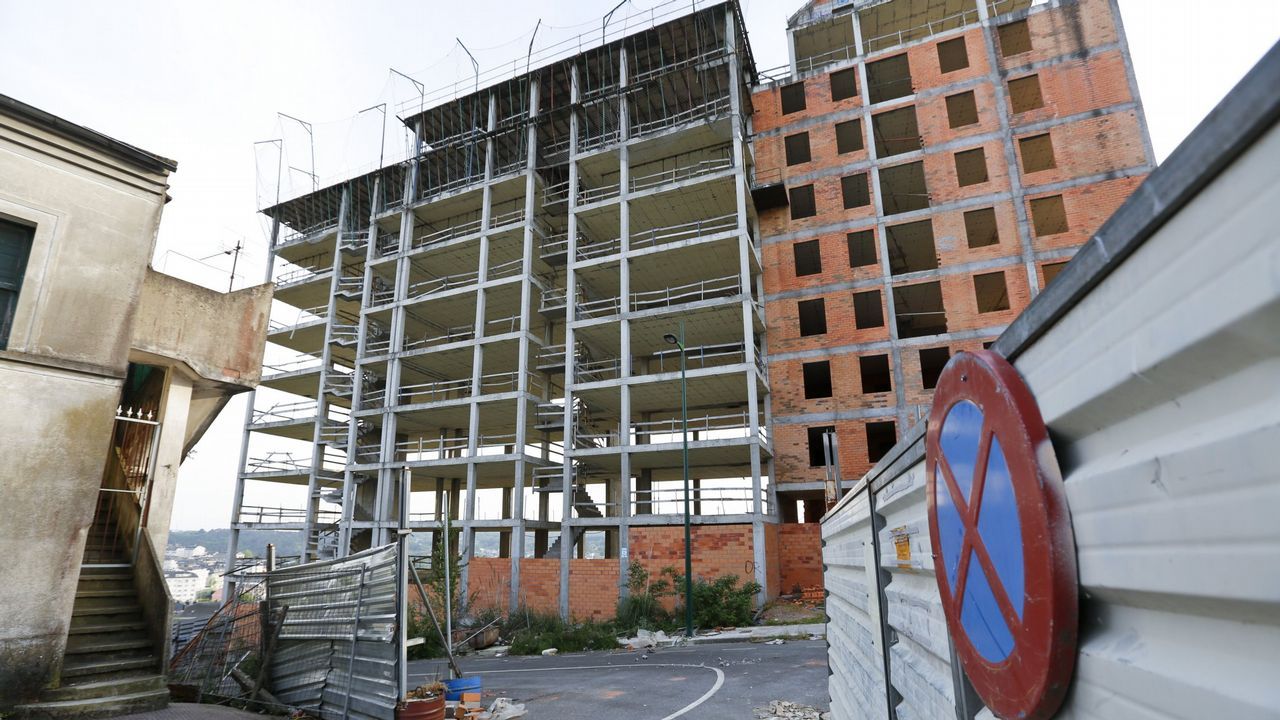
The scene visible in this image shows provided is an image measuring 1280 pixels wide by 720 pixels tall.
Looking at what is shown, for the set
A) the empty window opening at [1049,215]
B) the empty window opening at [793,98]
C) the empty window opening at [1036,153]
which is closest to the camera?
the empty window opening at [1049,215]

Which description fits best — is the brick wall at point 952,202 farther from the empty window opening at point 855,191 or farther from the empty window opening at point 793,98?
the empty window opening at point 793,98

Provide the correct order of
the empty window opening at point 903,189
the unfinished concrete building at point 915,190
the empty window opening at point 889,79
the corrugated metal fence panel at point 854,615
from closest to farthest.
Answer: the corrugated metal fence panel at point 854,615 → the unfinished concrete building at point 915,190 → the empty window opening at point 903,189 → the empty window opening at point 889,79

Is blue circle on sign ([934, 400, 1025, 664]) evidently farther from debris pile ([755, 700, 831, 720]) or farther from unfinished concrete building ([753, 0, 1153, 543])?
unfinished concrete building ([753, 0, 1153, 543])

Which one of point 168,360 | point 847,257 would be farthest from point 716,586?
point 168,360

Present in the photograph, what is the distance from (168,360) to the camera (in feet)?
31.7

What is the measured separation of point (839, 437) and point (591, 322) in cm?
1021

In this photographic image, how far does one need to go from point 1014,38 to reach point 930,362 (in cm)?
1388

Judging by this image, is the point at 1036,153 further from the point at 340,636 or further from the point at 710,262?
the point at 340,636

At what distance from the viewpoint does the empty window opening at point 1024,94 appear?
2442cm

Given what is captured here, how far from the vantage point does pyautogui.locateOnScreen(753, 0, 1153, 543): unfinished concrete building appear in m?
22.9

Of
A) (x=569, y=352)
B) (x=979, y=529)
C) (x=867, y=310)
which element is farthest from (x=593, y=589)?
(x=979, y=529)

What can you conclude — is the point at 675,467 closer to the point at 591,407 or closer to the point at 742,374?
the point at 591,407

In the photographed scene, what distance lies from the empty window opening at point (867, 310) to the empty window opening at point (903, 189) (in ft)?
12.5

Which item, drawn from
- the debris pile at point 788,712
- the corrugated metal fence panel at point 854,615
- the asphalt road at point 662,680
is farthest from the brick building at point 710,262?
the corrugated metal fence panel at point 854,615
